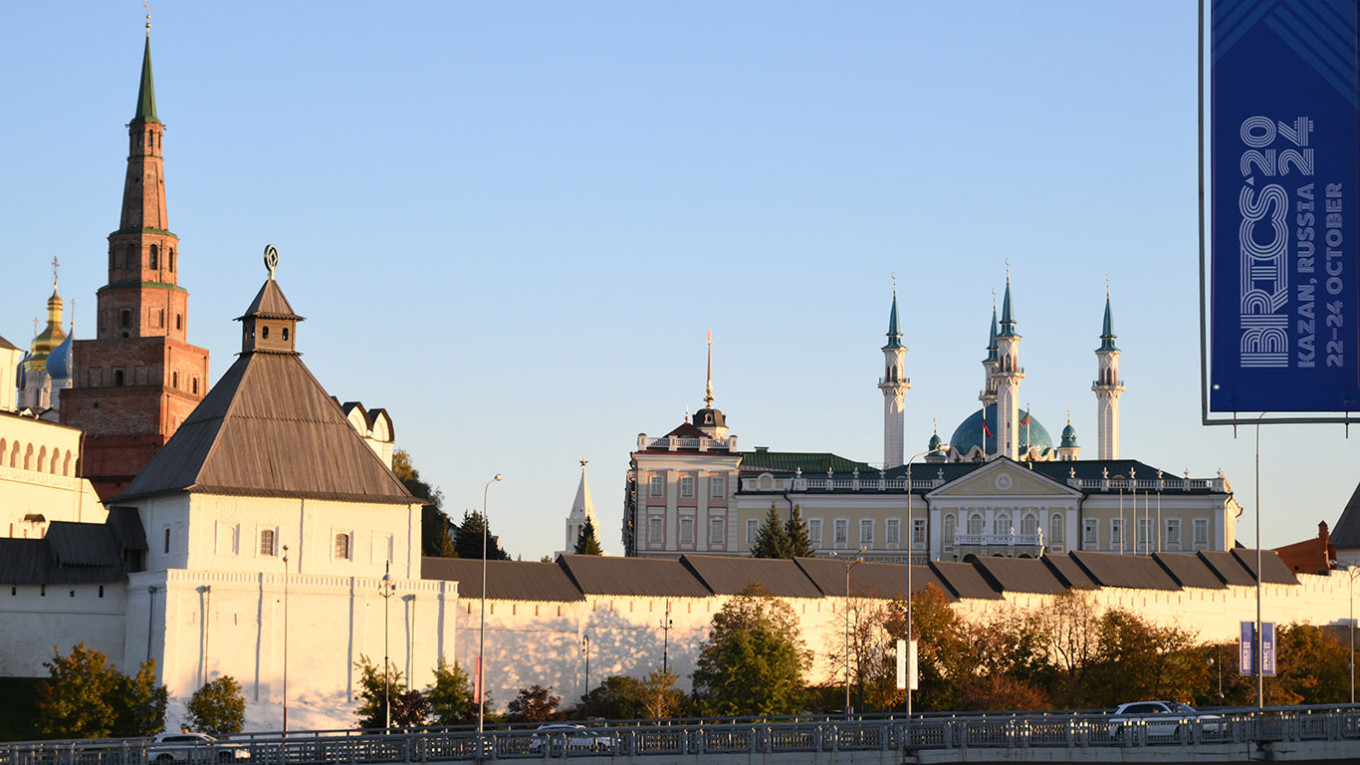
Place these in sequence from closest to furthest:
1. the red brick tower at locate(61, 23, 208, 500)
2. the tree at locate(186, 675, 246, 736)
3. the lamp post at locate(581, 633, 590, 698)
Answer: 1. the tree at locate(186, 675, 246, 736)
2. the lamp post at locate(581, 633, 590, 698)
3. the red brick tower at locate(61, 23, 208, 500)

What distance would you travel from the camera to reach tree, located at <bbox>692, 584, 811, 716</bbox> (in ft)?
295

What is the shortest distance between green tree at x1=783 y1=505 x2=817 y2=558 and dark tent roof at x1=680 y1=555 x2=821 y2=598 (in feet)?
120

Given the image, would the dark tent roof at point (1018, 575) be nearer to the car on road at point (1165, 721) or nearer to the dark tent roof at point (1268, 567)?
the dark tent roof at point (1268, 567)

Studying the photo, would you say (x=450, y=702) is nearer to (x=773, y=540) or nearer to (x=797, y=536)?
(x=773, y=540)

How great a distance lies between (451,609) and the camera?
285ft

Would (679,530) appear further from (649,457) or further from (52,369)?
(52,369)

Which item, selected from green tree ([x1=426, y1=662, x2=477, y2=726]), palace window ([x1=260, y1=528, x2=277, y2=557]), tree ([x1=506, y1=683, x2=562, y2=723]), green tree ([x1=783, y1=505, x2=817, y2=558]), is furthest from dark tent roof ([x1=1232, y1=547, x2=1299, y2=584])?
palace window ([x1=260, y1=528, x2=277, y2=557])

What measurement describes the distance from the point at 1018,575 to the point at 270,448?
153 feet

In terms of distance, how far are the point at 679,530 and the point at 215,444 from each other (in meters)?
75.6

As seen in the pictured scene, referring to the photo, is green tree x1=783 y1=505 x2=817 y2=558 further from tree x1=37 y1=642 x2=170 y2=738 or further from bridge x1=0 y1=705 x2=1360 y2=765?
bridge x1=0 y1=705 x2=1360 y2=765

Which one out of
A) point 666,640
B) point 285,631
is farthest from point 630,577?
point 285,631

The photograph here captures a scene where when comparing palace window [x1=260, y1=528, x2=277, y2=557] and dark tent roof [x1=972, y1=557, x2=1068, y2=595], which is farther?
dark tent roof [x1=972, y1=557, x2=1068, y2=595]

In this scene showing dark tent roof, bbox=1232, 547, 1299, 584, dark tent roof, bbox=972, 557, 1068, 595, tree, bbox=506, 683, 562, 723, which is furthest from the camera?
dark tent roof, bbox=1232, 547, 1299, 584

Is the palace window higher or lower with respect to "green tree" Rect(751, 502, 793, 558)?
lower
